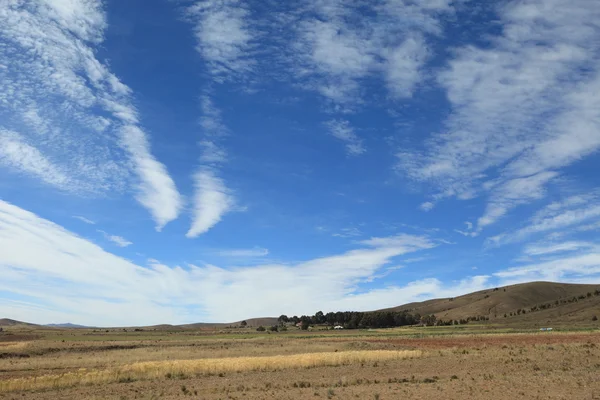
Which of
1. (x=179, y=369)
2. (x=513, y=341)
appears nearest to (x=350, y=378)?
(x=179, y=369)

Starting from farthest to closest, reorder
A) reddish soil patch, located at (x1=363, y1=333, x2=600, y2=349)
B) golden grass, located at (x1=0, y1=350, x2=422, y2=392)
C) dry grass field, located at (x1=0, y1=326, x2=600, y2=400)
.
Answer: reddish soil patch, located at (x1=363, y1=333, x2=600, y2=349) → golden grass, located at (x1=0, y1=350, x2=422, y2=392) → dry grass field, located at (x1=0, y1=326, x2=600, y2=400)

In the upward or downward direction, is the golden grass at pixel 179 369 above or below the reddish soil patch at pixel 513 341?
below

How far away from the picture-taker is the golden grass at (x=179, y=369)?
27547 mm

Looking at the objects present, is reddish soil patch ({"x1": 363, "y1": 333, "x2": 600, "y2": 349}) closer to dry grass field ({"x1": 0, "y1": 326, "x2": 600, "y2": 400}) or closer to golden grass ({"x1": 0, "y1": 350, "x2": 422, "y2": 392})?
dry grass field ({"x1": 0, "y1": 326, "x2": 600, "y2": 400})

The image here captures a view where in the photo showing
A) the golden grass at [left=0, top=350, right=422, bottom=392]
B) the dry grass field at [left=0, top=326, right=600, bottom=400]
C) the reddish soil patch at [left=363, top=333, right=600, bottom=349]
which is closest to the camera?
the dry grass field at [left=0, top=326, right=600, bottom=400]

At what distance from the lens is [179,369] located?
32.2 metres

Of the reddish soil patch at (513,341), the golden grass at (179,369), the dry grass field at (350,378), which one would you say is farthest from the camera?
the reddish soil patch at (513,341)

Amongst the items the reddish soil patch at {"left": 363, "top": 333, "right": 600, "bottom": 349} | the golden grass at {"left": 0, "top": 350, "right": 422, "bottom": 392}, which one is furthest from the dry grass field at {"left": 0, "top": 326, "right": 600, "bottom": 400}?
the reddish soil patch at {"left": 363, "top": 333, "right": 600, "bottom": 349}

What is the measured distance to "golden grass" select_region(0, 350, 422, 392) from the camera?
27.5 metres

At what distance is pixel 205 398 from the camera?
21.7m

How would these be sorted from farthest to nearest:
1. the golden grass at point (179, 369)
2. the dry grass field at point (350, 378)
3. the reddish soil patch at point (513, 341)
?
the reddish soil patch at point (513, 341), the golden grass at point (179, 369), the dry grass field at point (350, 378)

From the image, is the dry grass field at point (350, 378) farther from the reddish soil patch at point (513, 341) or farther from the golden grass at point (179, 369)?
the reddish soil patch at point (513, 341)

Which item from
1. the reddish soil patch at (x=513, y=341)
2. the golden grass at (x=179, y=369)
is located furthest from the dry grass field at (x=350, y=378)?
the reddish soil patch at (x=513, y=341)

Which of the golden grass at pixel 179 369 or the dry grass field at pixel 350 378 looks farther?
the golden grass at pixel 179 369
